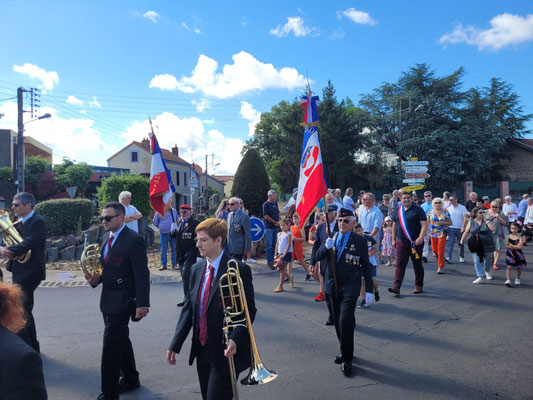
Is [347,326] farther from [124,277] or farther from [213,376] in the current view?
[124,277]

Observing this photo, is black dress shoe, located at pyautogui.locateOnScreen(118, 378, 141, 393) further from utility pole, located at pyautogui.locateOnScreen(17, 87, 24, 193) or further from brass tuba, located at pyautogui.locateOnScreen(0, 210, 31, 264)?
utility pole, located at pyautogui.locateOnScreen(17, 87, 24, 193)

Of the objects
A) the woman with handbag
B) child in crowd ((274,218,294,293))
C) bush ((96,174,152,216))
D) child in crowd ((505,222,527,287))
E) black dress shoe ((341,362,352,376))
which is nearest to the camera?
black dress shoe ((341,362,352,376))

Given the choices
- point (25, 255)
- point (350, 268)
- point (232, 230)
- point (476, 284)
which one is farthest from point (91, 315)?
point (476, 284)

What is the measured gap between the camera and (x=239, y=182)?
14711mm

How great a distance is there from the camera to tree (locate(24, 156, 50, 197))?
34.8 metres

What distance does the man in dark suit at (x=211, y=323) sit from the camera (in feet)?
8.81

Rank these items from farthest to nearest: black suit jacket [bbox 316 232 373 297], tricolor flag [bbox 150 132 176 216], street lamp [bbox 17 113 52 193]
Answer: street lamp [bbox 17 113 52 193]
tricolor flag [bbox 150 132 176 216]
black suit jacket [bbox 316 232 373 297]

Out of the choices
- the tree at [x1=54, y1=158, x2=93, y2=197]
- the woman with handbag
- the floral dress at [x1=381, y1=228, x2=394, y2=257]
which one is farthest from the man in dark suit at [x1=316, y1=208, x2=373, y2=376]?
the tree at [x1=54, y1=158, x2=93, y2=197]

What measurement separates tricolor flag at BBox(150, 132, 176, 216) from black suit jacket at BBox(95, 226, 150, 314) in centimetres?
556

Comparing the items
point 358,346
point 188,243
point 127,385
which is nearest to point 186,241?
point 188,243

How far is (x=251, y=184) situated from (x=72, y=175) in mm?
26307

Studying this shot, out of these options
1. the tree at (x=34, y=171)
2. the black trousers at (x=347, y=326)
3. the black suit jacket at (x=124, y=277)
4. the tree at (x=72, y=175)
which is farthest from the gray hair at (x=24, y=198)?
the tree at (x=34, y=171)

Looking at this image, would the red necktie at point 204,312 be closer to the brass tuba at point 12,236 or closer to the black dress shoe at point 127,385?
the black dress shoe at point 127,385

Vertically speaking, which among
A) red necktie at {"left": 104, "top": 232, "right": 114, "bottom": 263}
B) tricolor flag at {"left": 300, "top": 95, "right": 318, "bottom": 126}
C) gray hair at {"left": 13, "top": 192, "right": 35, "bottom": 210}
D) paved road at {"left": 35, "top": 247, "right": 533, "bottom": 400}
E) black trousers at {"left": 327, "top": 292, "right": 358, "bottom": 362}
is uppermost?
tricolor flag at {"left": 300, "top": 95, "right": 318, "bottom": 126}
